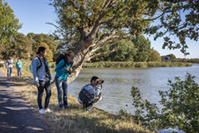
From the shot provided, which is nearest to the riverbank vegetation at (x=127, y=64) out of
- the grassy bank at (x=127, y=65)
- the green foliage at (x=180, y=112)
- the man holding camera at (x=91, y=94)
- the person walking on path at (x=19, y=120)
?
the grassy bank at (x=127, y=65)

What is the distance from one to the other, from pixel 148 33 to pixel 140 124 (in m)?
2.82

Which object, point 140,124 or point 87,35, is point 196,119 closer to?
point 140,124

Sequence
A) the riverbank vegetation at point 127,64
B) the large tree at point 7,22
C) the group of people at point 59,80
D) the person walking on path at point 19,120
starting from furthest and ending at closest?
the riverbank vegetation at point 127,64 → the large tree at point 7,22 → the group of people at point 59,80 → the person walking on path at point 19,120

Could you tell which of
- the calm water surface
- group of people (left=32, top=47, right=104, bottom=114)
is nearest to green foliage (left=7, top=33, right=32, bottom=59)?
the calm water surface

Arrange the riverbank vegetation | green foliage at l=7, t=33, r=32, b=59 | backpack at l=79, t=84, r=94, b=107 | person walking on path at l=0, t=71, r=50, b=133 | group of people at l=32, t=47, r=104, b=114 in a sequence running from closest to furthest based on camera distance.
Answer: person walking on path at l=0, t=71, r=50, b=133 < group of people at l=32, t=47, r=104, b=114 < backpack at l=79, t=84, r=94, b=107 < green foliage at l=7, t=33, r=32, b=59 < the riverbank vegetation

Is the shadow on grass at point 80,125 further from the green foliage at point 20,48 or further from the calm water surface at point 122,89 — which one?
the green foliage at point 20,48

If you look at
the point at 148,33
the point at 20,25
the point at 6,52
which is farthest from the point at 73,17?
the point at 6,52

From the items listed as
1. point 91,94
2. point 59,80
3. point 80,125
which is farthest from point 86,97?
point 80,125

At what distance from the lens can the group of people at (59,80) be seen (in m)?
5.16

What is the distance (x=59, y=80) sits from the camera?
18.7ft

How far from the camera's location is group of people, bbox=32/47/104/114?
516 centimetres

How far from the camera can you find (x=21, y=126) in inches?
163

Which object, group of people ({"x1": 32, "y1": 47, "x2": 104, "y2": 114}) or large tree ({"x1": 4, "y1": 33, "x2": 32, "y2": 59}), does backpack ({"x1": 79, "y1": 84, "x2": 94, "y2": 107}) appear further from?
large tree ({"x1": 4, "y1": 33, "x2": 32, "y2": 59})

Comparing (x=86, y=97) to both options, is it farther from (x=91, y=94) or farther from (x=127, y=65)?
(x=127, y=65)
